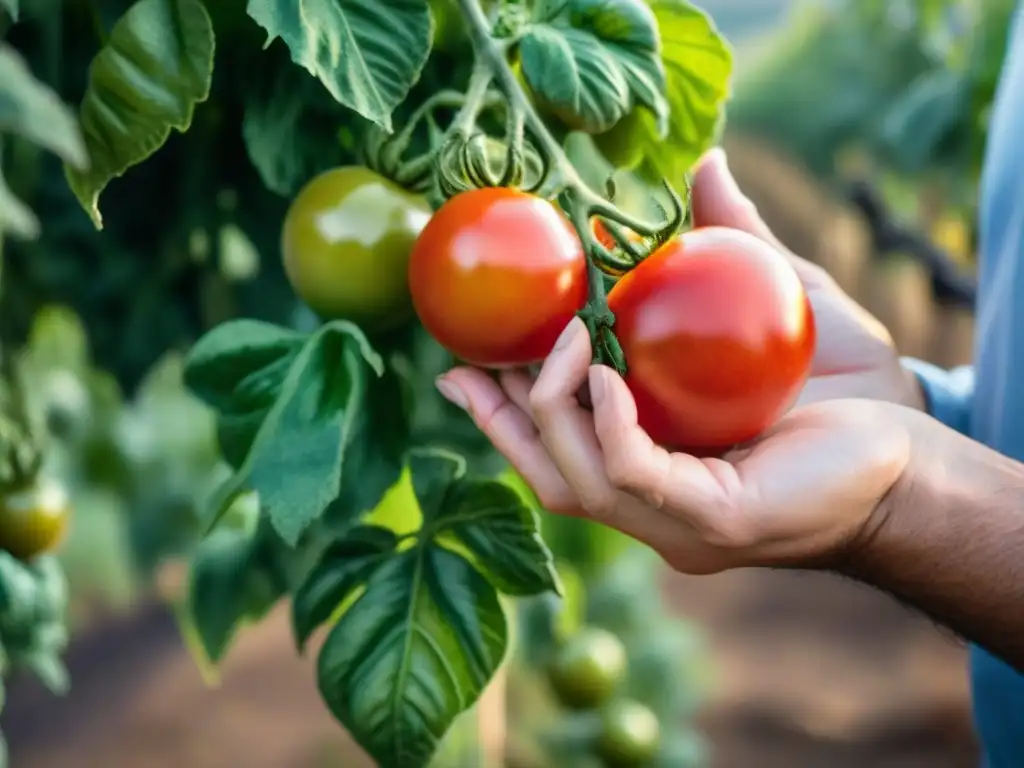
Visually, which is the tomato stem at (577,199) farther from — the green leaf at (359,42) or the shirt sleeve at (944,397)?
the shirt sleeve at (944,397)

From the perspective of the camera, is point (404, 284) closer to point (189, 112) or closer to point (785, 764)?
point (189, 112)

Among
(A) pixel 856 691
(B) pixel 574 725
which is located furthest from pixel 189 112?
(A) pixel 856 691

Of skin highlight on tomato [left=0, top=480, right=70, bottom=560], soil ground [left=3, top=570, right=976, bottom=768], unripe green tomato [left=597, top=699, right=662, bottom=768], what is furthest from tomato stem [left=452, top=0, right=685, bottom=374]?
soil ground [left=3, top=570, right=976, bottom=768]

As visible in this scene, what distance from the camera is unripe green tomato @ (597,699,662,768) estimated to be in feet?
4.38

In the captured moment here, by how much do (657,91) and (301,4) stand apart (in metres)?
0.17

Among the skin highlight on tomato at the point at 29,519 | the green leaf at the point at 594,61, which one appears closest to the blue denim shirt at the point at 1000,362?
the green leaf at the point at 594,61

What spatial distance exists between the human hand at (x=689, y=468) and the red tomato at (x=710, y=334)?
2 centimetres

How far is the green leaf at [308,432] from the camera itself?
→ 42cm

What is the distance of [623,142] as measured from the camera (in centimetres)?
52

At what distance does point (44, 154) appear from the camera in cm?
69

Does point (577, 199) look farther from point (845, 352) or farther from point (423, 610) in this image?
point (845, 352)

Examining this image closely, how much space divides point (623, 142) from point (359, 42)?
147mm

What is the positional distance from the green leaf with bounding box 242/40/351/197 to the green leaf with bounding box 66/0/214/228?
0.29ft

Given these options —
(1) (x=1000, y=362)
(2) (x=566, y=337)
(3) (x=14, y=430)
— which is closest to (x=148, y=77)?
(2) (x=566, y=337)
